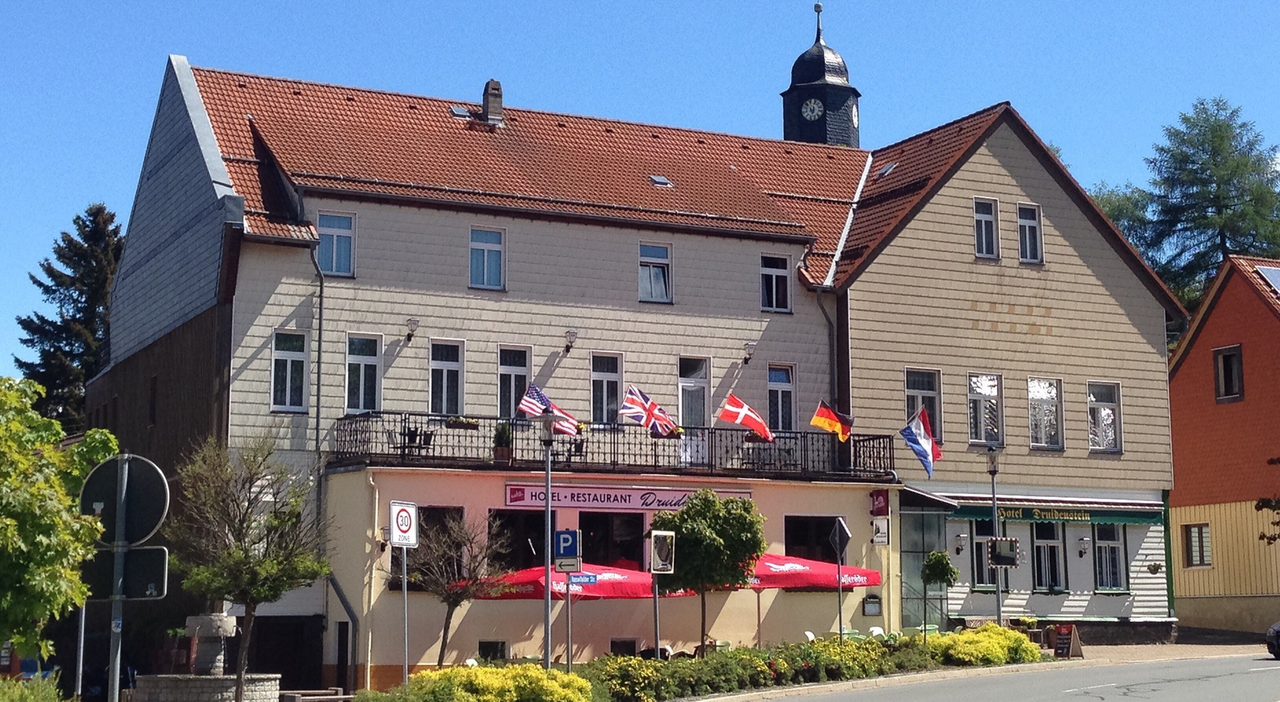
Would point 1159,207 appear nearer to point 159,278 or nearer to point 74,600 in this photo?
point 159,278

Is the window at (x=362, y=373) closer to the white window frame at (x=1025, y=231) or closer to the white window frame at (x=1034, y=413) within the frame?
the white window frame at (x=1034, y=413)

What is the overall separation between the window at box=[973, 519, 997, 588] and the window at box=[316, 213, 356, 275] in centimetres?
1496

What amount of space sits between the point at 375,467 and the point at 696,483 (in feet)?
21.8

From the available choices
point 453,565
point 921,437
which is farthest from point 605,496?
point 921,437

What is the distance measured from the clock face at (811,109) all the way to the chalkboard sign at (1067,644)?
102 feet

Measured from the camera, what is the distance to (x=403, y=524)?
2389 cm

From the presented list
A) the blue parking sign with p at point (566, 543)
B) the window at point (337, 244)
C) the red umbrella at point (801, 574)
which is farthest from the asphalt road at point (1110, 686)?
the window at point (337, 244)

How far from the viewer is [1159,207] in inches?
2511

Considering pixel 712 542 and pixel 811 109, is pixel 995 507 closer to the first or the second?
pixel 712 542

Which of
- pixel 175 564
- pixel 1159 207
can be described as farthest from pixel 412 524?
pixel 1159 207

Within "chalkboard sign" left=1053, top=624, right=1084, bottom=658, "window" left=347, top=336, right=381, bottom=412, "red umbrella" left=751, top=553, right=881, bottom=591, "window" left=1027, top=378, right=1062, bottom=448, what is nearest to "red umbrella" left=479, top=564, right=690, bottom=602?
"red umbrella" left=751, top=553, right=881, bottom=591

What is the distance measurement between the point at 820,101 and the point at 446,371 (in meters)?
30.2

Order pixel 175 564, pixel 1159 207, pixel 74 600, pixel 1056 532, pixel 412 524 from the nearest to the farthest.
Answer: pixel 74 600
pixel 412 524
pixel 175 564
pixel 1056 532
pixel 1159 207

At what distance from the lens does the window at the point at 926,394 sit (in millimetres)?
38438
